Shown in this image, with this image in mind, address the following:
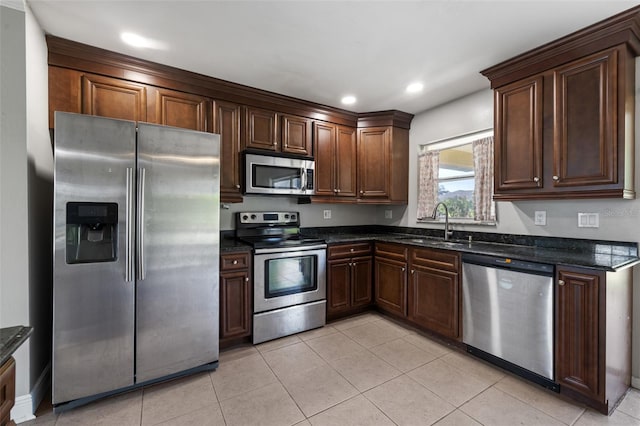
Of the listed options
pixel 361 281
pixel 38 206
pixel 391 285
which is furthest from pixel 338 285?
pixel 38 206

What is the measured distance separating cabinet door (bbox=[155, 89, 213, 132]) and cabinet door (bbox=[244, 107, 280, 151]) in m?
0.39

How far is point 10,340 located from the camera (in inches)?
33.8

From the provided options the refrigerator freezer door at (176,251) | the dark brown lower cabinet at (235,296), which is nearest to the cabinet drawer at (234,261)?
the dark brown lower cabinet at (235,296)

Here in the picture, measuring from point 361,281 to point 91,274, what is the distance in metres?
2.54

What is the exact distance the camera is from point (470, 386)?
207 cm

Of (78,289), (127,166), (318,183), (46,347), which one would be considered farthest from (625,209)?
(46,347)

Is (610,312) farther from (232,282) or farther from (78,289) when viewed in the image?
(78,289)

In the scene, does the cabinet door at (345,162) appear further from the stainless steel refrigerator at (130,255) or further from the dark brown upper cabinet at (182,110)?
the stainless steel refrigerator at (130,255)

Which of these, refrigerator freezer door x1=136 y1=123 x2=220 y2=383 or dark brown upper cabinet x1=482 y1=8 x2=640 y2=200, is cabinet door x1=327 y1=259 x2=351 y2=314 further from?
dark brown upper cabinet x1=482 y1=8 x2=640 y2=200

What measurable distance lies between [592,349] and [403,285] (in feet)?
5.00

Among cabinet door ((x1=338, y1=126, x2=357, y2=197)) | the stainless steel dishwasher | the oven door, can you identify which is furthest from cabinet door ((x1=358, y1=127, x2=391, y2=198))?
the stainless steel dishwasher

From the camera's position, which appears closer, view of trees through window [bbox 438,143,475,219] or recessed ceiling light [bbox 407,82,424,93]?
recessed ceiling light [bbox 407,82,424,93]

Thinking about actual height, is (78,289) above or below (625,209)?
below

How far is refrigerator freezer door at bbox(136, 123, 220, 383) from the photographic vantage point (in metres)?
2.00
